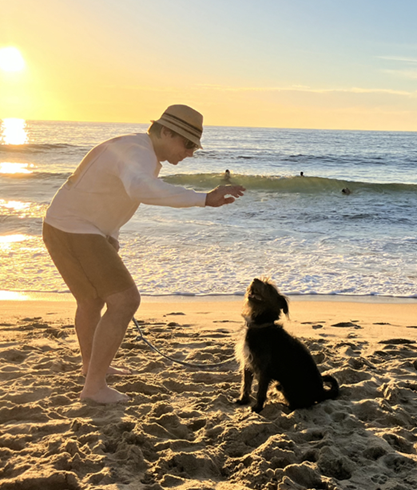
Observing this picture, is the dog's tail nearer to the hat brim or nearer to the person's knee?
the person's knee

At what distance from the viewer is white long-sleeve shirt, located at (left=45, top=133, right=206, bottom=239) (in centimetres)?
299

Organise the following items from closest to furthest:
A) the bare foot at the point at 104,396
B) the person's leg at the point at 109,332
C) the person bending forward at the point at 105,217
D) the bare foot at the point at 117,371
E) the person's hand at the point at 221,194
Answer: the person's hand at the point at 221,194
the person bending forward at the point at 105,217
the person's leg at the point at 109,332
the bare foot at the point at 104,396
the bare foot at the point at 117,371

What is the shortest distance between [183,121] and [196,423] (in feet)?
6.30

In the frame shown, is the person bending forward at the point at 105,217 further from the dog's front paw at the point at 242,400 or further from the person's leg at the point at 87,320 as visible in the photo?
the dog's front paw at the point at 242,400

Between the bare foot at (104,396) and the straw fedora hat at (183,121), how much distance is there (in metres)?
1.78

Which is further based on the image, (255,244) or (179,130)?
(255,244)

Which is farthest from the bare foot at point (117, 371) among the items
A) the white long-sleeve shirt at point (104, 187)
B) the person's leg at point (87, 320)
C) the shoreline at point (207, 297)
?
the shoreline at point (207, 297)

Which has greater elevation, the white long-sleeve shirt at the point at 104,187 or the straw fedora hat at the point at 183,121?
the straw fedora hat at the point at 183,121

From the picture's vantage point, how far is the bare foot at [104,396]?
11.1ft

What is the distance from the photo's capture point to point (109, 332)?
3.28 metres

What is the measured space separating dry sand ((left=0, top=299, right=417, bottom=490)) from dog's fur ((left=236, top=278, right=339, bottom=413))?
0.39 ft

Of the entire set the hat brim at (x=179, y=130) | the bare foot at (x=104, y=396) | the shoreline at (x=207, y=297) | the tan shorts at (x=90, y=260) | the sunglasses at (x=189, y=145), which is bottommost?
the shoreline at (x=207, y=297)

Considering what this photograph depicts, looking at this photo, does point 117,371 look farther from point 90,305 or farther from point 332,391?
point 332,391

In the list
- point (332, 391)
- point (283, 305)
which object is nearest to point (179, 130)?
point (283, 305)
